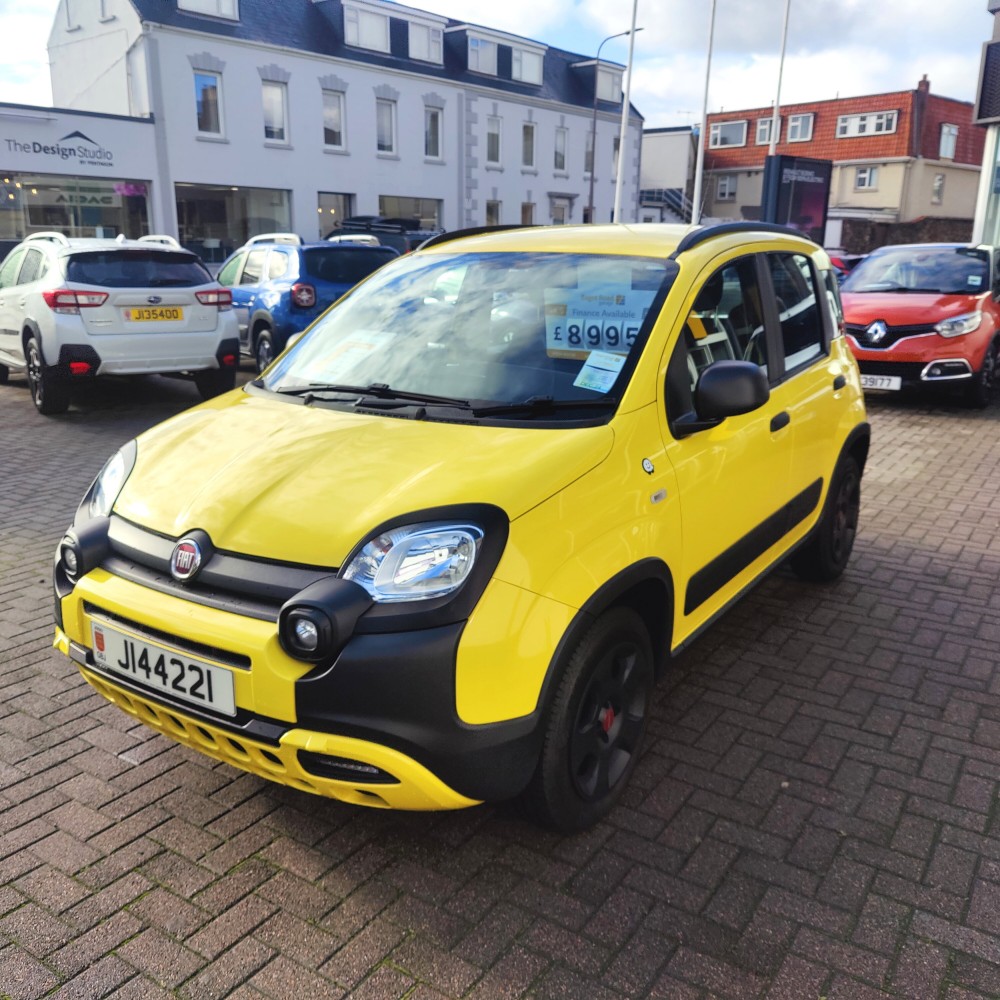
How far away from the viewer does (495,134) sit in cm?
3747

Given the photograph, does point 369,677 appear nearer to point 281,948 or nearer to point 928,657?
point 281,948

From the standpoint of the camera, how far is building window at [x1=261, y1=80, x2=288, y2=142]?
30172 mm

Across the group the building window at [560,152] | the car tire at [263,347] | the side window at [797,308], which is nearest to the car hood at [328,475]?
the side window at [797,308]

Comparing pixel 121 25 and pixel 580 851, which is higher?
pixel 121 25

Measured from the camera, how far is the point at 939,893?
105 inches

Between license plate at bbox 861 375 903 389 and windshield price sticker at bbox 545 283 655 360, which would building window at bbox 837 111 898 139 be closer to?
license plate at bbox 861 375 903 389

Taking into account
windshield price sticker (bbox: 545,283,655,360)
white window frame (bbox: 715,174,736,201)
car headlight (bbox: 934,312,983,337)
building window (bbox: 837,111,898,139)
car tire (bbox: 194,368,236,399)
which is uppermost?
building window (bbox: 837,111,898,139)

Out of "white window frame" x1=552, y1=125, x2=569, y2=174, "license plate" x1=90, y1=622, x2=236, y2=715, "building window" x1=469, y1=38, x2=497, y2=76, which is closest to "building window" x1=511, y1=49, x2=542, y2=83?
"building window" x1=469, y1=38, x2=497, y2=76

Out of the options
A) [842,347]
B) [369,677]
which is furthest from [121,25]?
[369,677]

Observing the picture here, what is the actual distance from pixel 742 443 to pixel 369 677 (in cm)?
183

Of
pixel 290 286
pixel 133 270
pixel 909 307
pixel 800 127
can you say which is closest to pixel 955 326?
pixel 909 307

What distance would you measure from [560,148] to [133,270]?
3423cm

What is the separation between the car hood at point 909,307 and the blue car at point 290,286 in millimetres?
5723

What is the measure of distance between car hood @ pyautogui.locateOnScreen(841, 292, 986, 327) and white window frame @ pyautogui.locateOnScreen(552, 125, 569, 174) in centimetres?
3192
